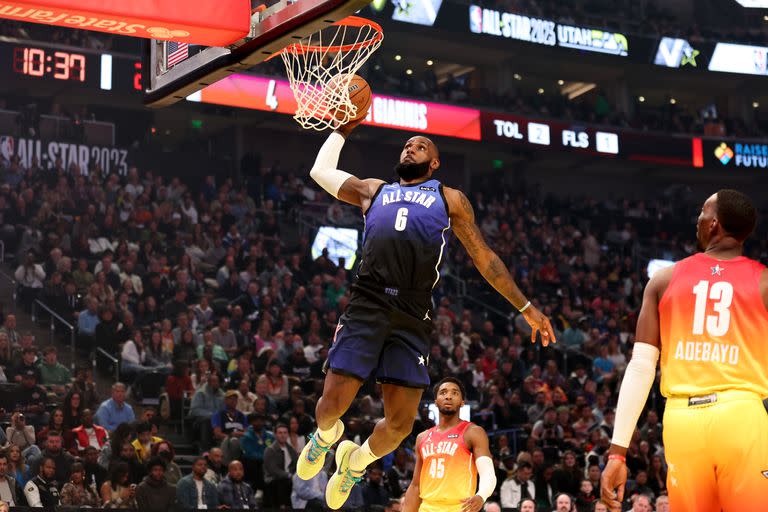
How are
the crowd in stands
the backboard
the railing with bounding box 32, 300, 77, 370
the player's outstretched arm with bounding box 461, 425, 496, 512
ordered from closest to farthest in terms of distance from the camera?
1. the backboard
2. the player's outstretched arm with bounding box 461, 425, 496, 512
3. the crowd in stands
4. the railing with bounding box 32, 300, 77, 370

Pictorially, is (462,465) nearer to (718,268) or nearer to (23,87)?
(718,268)

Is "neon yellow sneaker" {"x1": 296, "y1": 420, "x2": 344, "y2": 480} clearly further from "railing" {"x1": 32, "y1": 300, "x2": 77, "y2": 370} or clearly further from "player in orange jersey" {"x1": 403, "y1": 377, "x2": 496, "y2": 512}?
"railing" {"x1": 32, "y1": 300, "x2": 77, "y2": 370}

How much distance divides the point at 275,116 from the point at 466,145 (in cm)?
661

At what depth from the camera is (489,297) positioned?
2467 cm

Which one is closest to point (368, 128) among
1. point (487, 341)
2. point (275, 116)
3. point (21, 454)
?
point (275, 116)

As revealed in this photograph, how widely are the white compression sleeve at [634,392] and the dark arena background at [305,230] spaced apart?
299cm

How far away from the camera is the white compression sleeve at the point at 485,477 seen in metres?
8.31

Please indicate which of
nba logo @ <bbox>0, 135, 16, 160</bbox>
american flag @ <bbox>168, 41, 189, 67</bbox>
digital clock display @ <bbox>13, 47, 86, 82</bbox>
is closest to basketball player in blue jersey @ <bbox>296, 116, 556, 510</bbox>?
american flag @ <bbox>168, 41, 189, 67</bbox>

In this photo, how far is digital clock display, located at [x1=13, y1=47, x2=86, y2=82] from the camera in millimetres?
21844

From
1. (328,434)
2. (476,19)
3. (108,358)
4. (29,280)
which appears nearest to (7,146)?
(29,280)

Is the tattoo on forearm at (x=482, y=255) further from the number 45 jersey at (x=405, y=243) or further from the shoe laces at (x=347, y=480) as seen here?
the shoe laces at (x=347, y=480)

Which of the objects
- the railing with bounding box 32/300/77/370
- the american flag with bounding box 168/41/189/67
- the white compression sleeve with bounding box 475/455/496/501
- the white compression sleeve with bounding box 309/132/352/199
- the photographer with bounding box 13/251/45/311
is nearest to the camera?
the white compression sleeve with bounding box 309/132/352/199

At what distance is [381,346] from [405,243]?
693 mm

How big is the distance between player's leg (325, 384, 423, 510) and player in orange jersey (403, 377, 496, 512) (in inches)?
66.6
